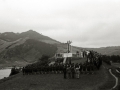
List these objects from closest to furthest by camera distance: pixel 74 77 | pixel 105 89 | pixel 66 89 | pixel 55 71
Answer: pixel 105 89, pixel 66 89, pixel 74 77, pixel 55 71

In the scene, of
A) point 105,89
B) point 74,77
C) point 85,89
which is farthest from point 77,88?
point 74,77

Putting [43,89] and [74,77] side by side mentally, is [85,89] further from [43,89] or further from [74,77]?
[74,77]

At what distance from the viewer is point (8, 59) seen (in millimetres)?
178875

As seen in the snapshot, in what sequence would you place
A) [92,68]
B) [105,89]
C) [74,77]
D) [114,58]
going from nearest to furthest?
[105,89] < [74,77] < [92,68] < [114,58]

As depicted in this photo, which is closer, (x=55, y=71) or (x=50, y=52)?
(x=55, y=71)

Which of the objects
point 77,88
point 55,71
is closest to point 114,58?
point 55,71

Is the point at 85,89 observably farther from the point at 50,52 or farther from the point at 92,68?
the point at 50,52

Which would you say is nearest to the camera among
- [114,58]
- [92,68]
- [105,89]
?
[105,89]

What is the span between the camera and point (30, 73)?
36438 mm

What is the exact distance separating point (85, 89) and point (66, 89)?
1.90 metres

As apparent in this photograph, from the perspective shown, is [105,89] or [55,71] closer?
[105,89]

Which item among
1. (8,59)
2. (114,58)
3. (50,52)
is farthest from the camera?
(50,52)

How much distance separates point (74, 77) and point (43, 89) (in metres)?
8.89

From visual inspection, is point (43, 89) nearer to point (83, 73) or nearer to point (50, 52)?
point (83, 73)
